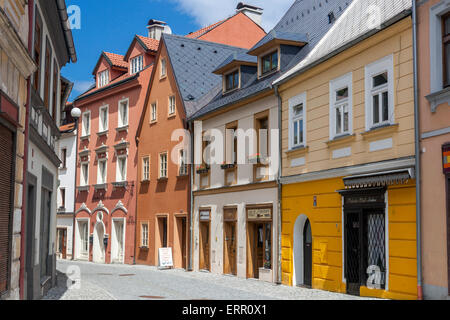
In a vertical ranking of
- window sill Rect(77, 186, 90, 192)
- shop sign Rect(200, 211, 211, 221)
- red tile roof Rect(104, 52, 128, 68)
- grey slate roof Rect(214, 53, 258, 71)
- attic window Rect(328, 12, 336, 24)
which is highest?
red tile roof Rect(104, 52, 128, 68)

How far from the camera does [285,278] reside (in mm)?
20516

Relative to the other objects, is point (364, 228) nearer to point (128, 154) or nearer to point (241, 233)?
point (241, 233)

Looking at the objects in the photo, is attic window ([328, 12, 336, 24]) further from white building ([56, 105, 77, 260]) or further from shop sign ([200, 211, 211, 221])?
white building ([56, 105, 77, 260])

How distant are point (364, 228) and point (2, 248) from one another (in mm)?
9533

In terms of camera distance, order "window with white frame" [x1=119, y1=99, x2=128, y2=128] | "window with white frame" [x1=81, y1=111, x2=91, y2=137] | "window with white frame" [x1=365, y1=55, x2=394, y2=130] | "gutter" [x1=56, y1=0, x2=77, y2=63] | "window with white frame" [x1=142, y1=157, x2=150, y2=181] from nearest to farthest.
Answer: "window with white frame" [x1=365, y1=55, x2=394, y2=130], "gutter" [x1=56, y1=0, x2=77, y2=63], "window with white frame" [x1=142, y1=157, x2=150, y2=181], "window with white frame" [x1=119, y1=99, x2=128, y2=128], "window with white frame" [x1=81, y1=111, x2=91, y2=137]

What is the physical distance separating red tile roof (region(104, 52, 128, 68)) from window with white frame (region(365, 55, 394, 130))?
2603cm

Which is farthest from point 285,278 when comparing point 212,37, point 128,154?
point 212,37

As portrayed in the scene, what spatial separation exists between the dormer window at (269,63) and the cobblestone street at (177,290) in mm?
7792

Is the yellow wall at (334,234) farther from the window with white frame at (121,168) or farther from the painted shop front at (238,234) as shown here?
the window with white frame at (121,168)

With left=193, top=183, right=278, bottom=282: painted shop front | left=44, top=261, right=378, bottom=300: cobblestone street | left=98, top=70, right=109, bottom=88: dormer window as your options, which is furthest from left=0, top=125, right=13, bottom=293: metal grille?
left=98, top=70, right=109, bottom=88: dormer window

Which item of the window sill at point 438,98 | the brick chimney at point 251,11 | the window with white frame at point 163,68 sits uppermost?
the brick chimney at point 251,11

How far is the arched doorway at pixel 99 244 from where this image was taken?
37.0 m

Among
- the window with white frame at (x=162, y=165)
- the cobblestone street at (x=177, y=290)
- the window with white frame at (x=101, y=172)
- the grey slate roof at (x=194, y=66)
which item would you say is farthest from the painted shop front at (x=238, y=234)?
the window with white frame at (x=101, y=172)

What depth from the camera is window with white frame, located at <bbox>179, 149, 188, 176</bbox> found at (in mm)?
29312
